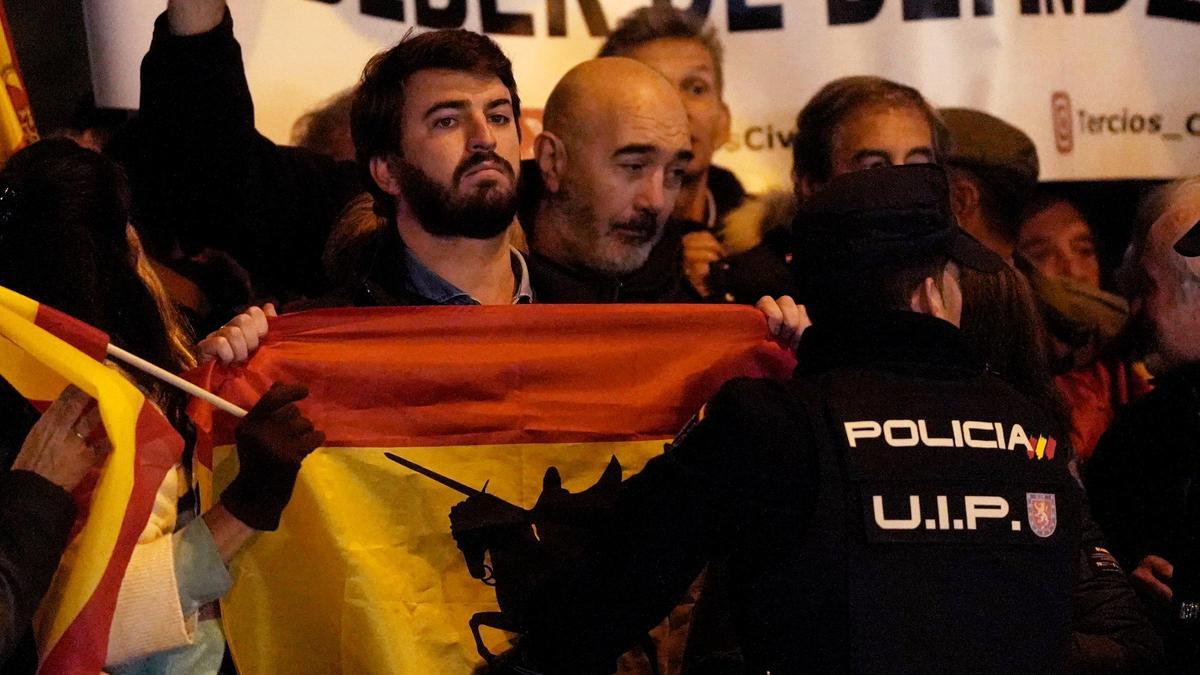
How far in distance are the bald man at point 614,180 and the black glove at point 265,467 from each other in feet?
3.46

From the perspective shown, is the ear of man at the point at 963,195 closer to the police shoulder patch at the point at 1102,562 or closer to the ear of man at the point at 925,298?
the police shoulder patch at the point at 1102,562

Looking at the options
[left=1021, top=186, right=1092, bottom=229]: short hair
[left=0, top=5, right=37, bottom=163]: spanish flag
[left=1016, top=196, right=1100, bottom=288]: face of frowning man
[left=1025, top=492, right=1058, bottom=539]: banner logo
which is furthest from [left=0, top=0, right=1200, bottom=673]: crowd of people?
[left=1021, top=186, right=1092, bottom=229]: short hair

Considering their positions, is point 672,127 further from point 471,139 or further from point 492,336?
point 492,336

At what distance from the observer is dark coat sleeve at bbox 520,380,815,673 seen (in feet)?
7.40

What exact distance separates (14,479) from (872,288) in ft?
4.41

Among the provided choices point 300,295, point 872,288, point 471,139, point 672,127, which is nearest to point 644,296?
point 672,127

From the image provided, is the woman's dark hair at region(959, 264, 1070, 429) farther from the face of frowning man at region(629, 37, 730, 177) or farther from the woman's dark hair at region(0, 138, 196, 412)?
the woman's dark hair at region(0, 138, 196, 412)

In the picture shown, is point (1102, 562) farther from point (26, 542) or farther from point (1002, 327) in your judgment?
point (26, 542)

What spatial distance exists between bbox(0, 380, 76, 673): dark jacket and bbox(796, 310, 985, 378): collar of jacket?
1.19 meters

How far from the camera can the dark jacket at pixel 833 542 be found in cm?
226

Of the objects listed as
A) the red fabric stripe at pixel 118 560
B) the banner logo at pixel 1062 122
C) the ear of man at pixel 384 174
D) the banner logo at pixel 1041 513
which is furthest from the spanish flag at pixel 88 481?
the banner logo at pixel 1062 122

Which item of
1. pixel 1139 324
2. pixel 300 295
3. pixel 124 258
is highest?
pixel 124 258

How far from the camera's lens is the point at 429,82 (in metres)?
3.25

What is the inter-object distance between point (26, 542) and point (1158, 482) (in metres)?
2.08
